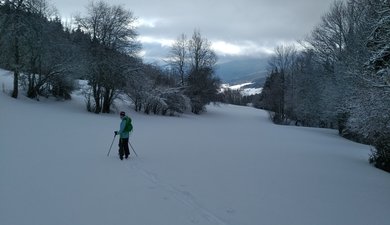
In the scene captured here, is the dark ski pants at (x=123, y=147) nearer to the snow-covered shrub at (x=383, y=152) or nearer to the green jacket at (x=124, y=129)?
the green jacket at (x=124, y=129)

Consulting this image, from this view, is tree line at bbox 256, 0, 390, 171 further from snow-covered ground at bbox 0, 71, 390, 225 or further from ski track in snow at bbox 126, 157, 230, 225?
ski track in snow at bbox 126, 157, 230, 225

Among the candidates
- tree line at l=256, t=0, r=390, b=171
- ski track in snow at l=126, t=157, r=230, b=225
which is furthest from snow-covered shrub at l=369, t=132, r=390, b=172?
ski track in snow at l=126, t=157, r=230, b=225

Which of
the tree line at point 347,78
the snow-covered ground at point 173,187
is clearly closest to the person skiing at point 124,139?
the snow-covered ground at point 173,187

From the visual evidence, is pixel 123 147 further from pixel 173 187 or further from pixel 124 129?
pixel 173 187

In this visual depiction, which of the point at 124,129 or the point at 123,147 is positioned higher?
the point at 124,129

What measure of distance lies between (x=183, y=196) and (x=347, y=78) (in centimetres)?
2278

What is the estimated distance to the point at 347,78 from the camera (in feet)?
88.7

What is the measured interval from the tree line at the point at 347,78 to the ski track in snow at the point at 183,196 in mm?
9447

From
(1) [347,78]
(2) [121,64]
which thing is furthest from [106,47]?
(1) [347,78]

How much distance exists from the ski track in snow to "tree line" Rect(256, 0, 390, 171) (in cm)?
945

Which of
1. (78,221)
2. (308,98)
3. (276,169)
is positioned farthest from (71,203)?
(308,98)

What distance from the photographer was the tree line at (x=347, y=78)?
14.3 meters

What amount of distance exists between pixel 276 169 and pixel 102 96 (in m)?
26.1

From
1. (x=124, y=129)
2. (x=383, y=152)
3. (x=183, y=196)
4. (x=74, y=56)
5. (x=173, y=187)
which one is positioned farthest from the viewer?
(x=74, y=56)
